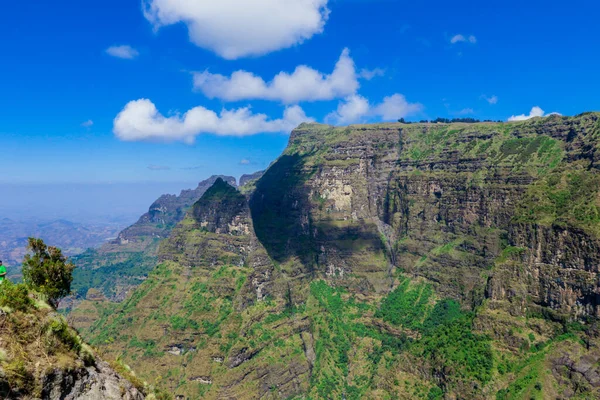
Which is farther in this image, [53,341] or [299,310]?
[299,310]

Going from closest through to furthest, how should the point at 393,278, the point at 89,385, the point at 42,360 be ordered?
the point at 42,360
the point at 89,385
the point at 393,278

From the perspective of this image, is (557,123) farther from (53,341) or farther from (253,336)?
(53,341)

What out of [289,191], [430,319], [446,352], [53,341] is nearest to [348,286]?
[430,319]

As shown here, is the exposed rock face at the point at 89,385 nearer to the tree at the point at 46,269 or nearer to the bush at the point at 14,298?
the bush at the point at 14,298

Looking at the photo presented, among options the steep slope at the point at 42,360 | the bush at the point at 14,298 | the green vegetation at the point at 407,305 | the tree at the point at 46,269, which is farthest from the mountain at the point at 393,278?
the bush at the point at 14,298

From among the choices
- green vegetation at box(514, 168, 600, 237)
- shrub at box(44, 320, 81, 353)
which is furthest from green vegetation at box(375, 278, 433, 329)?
shrub at box(44, 320, 81, 353)

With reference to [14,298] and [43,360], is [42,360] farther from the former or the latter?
[14,298]

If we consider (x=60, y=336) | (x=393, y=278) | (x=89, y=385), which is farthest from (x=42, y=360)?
(x=393, y=278)
